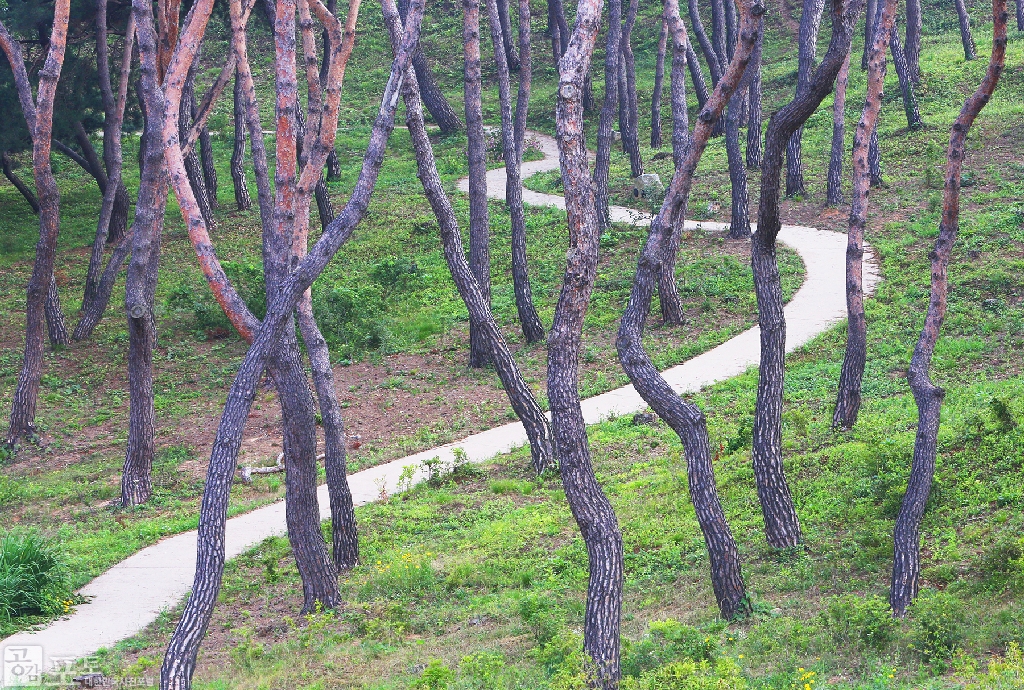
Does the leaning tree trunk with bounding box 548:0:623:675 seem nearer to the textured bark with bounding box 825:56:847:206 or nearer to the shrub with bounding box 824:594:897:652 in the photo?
the shrub with bounding box 824:594:897:652

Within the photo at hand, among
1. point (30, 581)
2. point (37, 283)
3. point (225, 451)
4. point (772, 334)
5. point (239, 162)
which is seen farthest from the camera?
point (239, 162)

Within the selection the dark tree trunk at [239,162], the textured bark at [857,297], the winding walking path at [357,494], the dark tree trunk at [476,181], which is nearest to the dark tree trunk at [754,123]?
the winding walking path at [357,494]

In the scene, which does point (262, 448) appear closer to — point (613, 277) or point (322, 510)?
point (322, 510)

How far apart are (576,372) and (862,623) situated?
239 cm

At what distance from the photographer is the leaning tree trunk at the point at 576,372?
245 inches

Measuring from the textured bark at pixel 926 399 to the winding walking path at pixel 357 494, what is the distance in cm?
612

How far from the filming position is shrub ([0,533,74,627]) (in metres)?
8.77

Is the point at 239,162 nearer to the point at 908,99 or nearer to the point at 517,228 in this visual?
the point at 517,228

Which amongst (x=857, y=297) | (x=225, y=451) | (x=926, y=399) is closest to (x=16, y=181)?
(x=225, y=451)

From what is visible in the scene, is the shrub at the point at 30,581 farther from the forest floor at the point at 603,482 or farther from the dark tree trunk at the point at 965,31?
the dark tree trunk at the point at 965,31

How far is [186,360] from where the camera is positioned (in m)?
18.0

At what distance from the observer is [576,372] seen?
249 inches

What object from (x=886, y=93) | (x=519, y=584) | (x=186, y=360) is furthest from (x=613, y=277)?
(x=886, y=93)

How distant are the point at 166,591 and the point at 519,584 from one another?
135 inches
